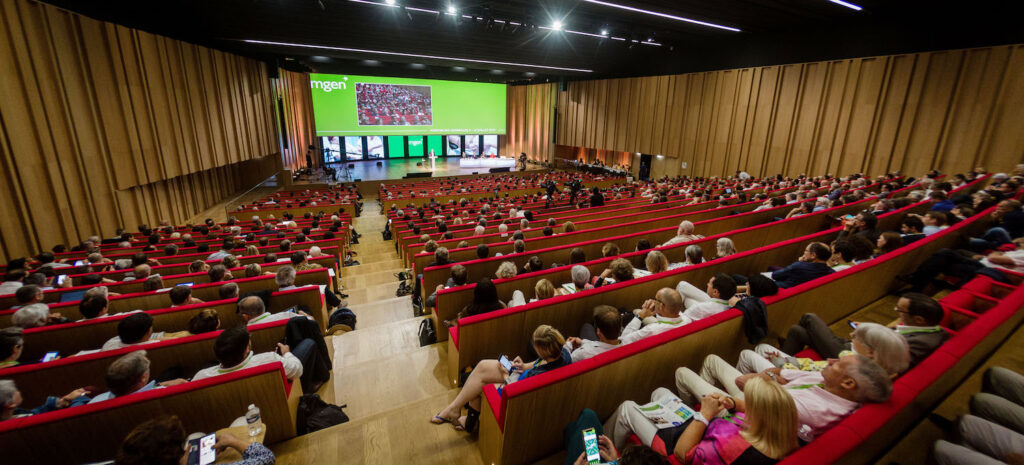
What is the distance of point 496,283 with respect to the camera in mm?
3830

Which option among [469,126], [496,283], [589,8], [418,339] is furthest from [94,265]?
[469,126]

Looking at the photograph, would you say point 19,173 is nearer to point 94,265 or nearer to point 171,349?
point 94,265

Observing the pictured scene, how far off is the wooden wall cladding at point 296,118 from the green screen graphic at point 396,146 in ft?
16.1

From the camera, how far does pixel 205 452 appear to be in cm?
178

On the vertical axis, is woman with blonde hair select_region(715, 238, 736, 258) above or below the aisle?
above

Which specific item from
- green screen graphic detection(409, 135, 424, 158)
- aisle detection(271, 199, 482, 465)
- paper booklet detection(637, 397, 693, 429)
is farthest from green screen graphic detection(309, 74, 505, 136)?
paper booklet detection(637, 397, 693, 429)

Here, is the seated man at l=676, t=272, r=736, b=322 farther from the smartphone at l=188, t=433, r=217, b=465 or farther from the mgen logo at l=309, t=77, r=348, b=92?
the mgen logo at l=309, t=77, r=348, b=92

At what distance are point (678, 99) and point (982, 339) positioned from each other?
1750cm

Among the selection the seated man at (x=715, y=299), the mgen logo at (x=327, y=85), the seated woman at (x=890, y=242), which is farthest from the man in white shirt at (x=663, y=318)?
the mgen logo at (x=327, y=85)

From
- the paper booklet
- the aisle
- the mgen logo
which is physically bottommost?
the aisle

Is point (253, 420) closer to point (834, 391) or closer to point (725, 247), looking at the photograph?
point (834, 391)

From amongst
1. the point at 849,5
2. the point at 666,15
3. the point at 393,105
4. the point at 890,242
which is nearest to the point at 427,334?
the point at 890,242

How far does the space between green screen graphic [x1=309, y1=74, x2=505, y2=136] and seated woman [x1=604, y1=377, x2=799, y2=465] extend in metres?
22.7

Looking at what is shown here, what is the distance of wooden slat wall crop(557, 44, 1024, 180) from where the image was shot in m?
9.12
